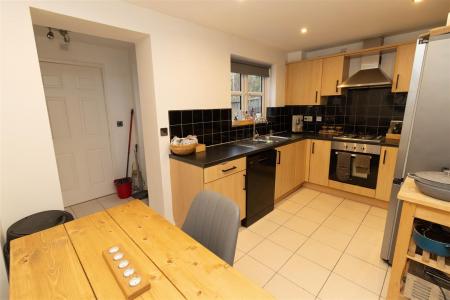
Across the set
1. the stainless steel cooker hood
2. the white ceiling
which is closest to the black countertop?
the stainless steel cooker hood

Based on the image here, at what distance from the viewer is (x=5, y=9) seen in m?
1.33

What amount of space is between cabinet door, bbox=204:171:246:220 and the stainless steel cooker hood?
2101 millimetres

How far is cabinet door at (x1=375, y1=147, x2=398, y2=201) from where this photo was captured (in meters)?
2.61

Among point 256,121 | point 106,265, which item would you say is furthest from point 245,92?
point 106,265

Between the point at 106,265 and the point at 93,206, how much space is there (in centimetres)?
247

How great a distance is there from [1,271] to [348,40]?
4.23 meters

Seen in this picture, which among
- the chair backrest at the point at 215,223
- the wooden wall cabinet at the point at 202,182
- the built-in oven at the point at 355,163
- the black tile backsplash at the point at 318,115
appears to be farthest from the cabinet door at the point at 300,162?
the chair backrest at the point at 215,223

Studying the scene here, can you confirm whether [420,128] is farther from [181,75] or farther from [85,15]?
[85,15]

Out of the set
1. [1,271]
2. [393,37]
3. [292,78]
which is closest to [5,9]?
[1,271]

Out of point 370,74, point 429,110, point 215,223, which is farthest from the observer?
point 370,74

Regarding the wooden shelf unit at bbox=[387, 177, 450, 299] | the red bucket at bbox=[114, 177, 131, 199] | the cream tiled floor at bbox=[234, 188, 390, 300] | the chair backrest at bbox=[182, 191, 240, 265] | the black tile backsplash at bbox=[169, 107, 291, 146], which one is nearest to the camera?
the chair backrest at bbox=[182, 191, 240, 265]

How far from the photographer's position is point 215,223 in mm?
1149

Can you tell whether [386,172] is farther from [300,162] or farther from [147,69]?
[147,69]

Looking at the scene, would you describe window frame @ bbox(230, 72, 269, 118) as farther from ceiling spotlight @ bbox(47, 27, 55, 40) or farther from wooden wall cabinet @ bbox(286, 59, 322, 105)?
ceiling spotlight @ bbox(47, 27, 55, 40)
